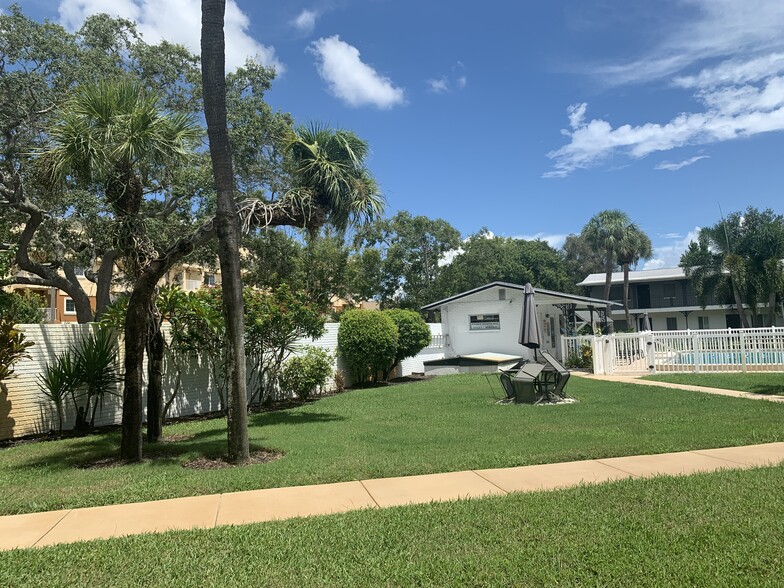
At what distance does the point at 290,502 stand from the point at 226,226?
12.3ft

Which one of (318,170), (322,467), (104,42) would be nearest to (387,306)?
(104,42)

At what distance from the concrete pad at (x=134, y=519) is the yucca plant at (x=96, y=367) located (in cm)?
514

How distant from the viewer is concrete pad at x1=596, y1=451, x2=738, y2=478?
21.3ft

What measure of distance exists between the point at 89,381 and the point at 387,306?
32410mm

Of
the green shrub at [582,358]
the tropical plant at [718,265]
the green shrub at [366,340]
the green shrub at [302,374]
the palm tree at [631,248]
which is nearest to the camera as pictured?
the green shrub at [302,374]

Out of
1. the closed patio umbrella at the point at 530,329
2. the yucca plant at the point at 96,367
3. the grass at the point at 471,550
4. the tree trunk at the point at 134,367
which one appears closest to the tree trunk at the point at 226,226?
the tree trunk at the point at 134,367

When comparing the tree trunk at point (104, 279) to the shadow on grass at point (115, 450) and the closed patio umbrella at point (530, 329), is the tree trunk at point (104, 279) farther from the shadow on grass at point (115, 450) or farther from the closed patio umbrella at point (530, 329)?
the closed patio umbrella at point (530, 329)

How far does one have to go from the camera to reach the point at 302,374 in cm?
1489

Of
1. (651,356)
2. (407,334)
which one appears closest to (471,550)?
(407,334)

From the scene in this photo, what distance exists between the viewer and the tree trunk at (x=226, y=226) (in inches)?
294

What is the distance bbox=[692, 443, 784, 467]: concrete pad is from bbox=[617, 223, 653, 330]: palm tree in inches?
1337

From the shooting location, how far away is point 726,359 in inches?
697

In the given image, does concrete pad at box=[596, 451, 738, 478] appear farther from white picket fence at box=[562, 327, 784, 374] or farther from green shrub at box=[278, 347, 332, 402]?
white picket fence at box=[562, 327, 784, 374]

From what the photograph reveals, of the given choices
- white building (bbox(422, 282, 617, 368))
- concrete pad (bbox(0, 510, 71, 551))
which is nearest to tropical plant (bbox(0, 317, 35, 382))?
concrete pad (bbox(0, 510, 71, 551))
